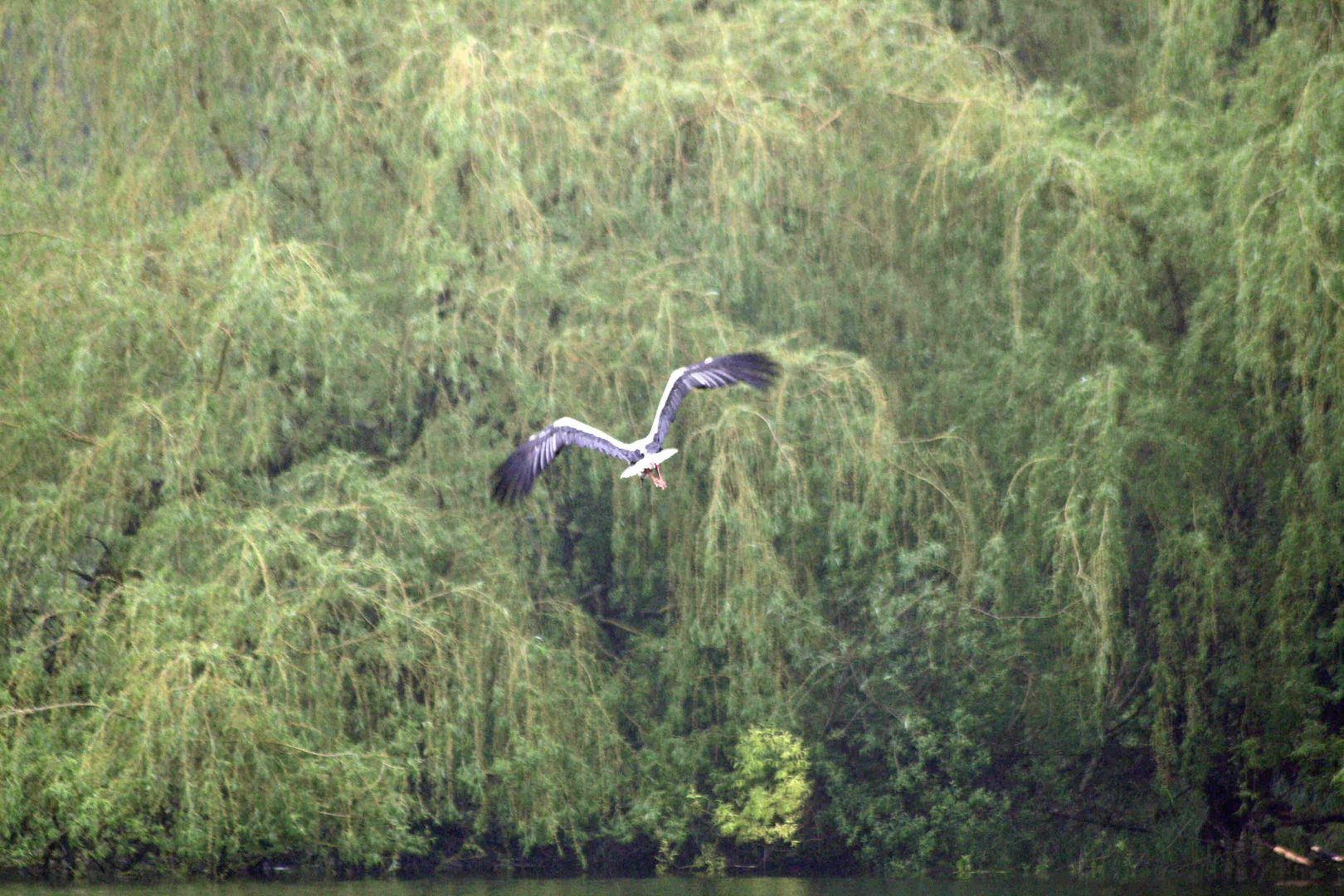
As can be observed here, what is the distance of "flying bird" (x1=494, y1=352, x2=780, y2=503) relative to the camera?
12.2 m

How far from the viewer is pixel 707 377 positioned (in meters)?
12.4

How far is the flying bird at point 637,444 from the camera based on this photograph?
40.2 ft

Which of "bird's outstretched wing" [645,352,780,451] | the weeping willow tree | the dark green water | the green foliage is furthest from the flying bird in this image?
the green foliage

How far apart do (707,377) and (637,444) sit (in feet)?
2.17

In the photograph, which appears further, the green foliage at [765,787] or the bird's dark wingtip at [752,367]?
the green foliage at [765,787]

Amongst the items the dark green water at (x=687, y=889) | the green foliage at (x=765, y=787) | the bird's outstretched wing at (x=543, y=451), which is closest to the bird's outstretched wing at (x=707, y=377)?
the bird's outstretched wing at (x=543, y=451)

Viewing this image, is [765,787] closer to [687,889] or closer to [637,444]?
[687,889]

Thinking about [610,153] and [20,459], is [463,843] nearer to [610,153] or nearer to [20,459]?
[20,459]

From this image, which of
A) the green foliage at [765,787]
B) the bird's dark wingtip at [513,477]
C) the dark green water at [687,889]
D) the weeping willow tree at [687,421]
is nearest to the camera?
the bird's dark wingtip at [513,477]

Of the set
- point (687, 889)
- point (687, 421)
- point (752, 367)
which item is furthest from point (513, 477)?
point (687, 889)

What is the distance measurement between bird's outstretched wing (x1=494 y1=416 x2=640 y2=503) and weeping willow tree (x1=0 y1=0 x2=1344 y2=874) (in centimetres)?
202

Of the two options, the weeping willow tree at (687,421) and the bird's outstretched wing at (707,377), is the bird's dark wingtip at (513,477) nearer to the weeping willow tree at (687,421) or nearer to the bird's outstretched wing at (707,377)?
the bird's outstretched wing at (707,377)

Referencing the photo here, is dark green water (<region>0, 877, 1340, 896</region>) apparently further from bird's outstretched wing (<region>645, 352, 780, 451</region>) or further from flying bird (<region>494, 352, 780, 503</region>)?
bird's outstretched wing (<region>645, 352, 780, 451</region>)

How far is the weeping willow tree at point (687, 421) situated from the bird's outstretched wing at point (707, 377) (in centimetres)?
239
